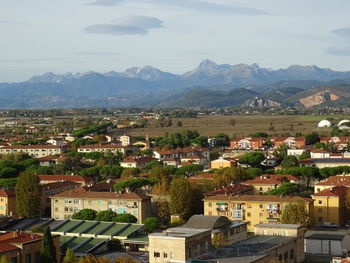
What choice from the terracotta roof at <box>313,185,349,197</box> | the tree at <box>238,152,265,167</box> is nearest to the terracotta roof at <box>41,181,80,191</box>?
the terracotta roof at <box>313,185,349,197</box>

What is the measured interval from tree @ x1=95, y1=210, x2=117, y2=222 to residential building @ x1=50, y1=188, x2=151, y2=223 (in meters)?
1.77

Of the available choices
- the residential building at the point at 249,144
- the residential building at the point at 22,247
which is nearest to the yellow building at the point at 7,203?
the residential building at the point at 22,247

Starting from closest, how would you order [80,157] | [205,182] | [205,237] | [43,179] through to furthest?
[205,237] < [205,182] < [43,179] < [80,157]

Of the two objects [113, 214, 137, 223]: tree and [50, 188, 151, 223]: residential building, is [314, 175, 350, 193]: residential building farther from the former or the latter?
[113, 214, 137, 223]: tree

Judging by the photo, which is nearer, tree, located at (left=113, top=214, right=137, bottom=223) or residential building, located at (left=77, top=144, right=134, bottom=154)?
tree, located at (left=113, top=214, right=137, bottom=223)

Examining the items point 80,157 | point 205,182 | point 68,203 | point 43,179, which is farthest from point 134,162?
point 68,203

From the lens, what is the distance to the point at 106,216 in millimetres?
32062

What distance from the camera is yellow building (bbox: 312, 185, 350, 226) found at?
3388cm

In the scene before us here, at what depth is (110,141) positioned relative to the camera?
81.0m

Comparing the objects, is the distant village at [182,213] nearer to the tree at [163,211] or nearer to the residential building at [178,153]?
the tree at [163,211]

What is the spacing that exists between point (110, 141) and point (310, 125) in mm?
37240

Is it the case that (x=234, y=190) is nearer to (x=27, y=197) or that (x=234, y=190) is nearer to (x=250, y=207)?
(x=250, y=207)

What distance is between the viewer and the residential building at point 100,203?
112 ft

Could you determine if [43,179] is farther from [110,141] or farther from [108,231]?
[110,141]
